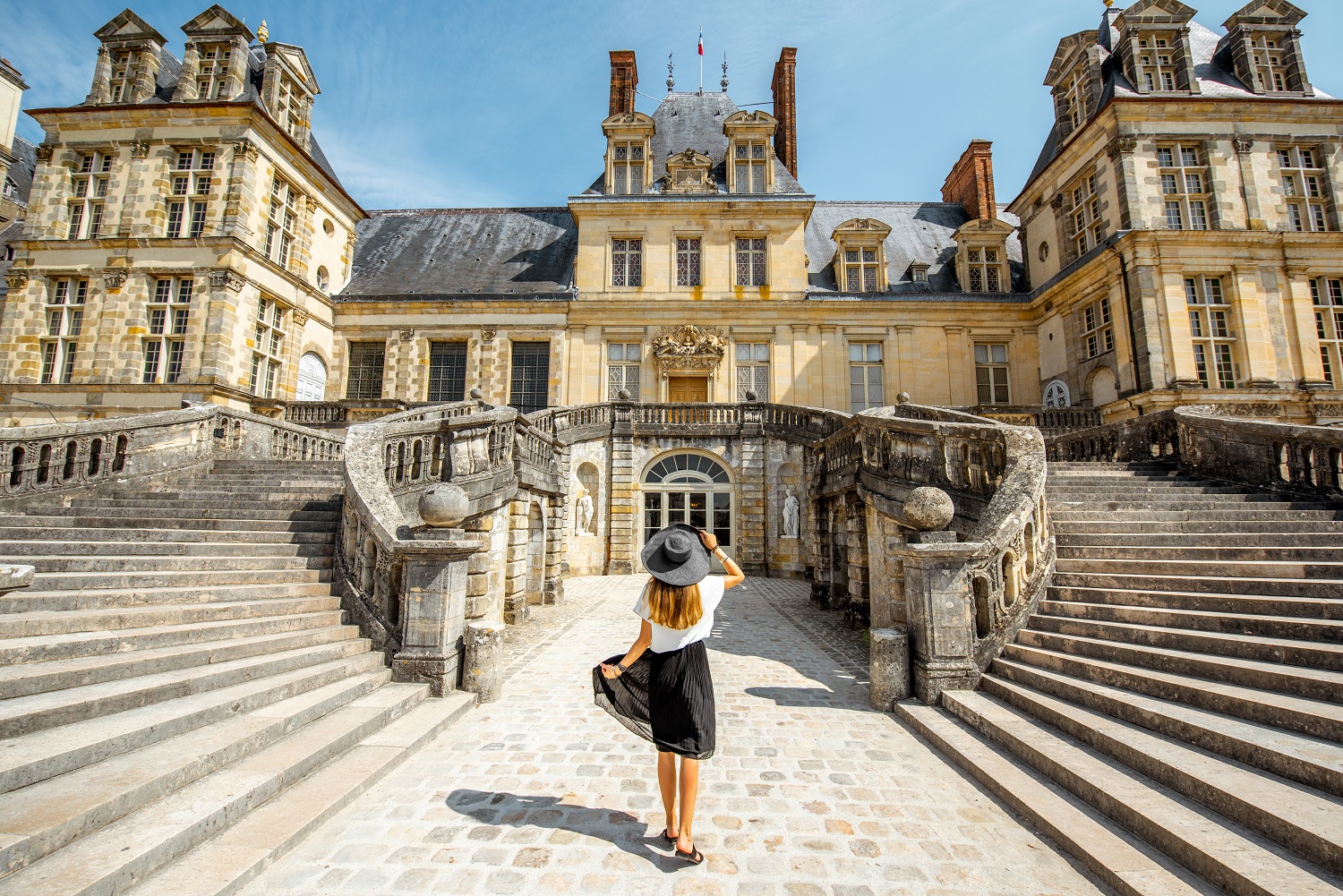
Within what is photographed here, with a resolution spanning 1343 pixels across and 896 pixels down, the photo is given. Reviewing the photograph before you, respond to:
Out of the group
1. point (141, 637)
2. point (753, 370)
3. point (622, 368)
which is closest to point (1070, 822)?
point (141, 637)

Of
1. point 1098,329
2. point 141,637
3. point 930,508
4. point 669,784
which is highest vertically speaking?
point 1098,329

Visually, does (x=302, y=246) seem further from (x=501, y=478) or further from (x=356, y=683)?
(x=356, y=683)

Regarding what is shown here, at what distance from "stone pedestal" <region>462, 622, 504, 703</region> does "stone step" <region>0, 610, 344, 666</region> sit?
1457 mm

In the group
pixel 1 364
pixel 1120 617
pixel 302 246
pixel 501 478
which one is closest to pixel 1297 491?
pixel 1120 617

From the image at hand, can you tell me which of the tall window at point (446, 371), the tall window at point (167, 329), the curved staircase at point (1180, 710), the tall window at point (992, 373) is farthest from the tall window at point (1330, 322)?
the tall window at point (167, 329)

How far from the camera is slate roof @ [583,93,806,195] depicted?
22500 millimetres

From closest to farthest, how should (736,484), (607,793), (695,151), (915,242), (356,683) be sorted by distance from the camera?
(607,793), (356,683), (736,484), (695,151), (915,242)

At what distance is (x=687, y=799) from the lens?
10.4 ft

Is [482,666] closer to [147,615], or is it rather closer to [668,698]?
[147,615]

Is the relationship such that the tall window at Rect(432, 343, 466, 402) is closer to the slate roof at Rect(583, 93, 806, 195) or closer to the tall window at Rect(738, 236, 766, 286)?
the slate roof at Rect(583, 93, 806, 195)

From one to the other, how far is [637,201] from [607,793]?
2070 cm

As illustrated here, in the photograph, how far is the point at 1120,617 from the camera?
5543 mm

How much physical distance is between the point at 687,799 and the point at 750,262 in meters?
20.5

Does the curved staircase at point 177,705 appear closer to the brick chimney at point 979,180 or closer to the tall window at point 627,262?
the tall window at point 627,262
